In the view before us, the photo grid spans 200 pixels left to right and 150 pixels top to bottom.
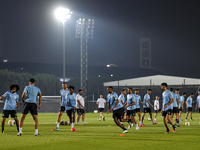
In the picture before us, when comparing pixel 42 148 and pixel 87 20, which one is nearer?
pixel 42 148

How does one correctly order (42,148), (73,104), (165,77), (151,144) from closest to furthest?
(42,148), (151,144), (73,104), (165,77)

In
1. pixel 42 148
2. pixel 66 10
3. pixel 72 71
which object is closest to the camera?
pixel 42 148

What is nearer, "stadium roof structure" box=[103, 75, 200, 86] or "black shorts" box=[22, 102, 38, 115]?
"black shorts" box=[22, 102, 38, 115]

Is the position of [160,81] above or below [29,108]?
above

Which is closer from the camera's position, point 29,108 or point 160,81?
point 29,108

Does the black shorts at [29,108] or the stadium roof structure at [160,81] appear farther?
the stadium roof structure at [160,81]

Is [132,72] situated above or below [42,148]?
above

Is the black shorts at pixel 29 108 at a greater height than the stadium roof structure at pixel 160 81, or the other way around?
the stadium roof structure at pixel 160 81

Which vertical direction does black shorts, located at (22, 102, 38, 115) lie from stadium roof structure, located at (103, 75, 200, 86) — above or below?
below

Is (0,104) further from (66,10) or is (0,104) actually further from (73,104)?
(73,104)

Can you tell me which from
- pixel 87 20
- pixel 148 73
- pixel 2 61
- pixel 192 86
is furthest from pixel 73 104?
pixel 2 61

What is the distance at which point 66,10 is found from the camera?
46250 millimetres

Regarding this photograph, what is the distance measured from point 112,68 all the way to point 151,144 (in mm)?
94029

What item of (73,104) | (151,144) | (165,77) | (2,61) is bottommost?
(151,144)
